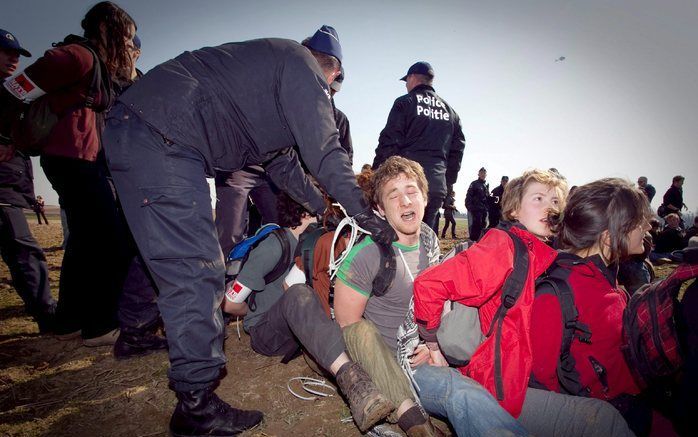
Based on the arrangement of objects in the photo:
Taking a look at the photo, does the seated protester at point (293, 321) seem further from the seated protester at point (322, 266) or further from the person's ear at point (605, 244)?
the person's ear at point (605, 244)

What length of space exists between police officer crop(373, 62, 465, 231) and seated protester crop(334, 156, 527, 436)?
6.42 ft

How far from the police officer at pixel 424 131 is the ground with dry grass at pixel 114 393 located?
295 centimetres

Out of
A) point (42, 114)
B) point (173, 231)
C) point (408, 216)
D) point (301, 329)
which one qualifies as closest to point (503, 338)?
point (408, 216)

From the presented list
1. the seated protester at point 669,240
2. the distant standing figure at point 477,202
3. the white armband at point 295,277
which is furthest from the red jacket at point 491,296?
the seated protester at point 669,240

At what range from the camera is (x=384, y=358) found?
189 centimetres

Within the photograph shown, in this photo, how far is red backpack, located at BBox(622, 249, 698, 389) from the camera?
150 centimetres

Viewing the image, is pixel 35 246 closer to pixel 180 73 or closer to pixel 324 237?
pixel 180 73

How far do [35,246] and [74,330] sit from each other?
0.90 metres

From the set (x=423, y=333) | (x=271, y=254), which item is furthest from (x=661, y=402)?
(x=271, y=254)

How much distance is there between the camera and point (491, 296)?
173 centimetres

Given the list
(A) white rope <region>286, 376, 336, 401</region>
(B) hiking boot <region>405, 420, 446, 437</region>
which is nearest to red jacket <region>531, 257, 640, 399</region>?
(B) hiking boot <region>405, 420, 446, 437</region>

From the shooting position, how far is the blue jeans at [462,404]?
1.48 m

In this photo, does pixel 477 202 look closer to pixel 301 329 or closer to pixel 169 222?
pixel 301 329

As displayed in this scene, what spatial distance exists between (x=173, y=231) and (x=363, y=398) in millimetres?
1309
